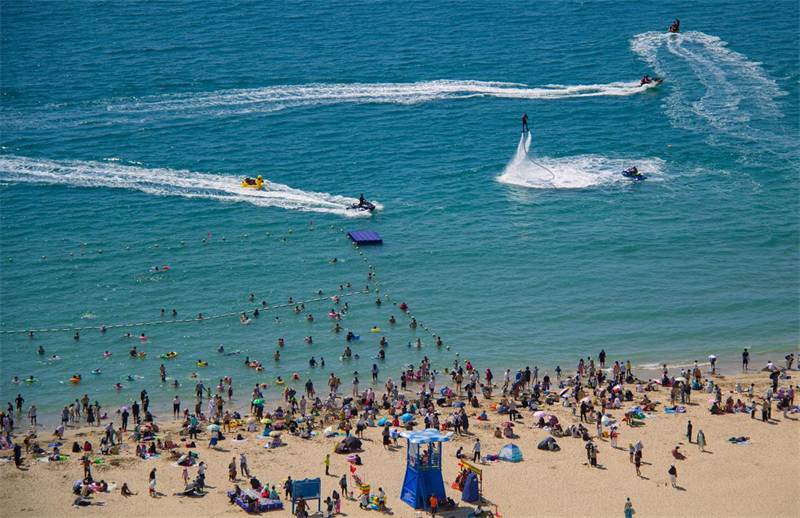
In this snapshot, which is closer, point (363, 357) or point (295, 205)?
point (363, 357)

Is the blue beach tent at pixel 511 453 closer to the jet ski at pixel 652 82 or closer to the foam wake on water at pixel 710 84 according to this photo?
the foam wake on water at pixel 710 84

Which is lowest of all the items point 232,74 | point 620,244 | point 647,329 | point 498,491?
point 498,491

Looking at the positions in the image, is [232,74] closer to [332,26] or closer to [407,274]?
[332,26]

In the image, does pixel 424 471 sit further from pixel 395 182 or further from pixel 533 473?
pixel 395 182

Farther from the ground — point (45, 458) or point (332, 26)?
point (332, 26)

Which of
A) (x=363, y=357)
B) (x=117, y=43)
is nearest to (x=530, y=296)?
(x=363, y=357)

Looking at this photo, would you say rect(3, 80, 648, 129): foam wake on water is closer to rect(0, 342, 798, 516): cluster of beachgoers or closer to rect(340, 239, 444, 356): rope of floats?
rect(340, 239, 444, 356): rope of floats

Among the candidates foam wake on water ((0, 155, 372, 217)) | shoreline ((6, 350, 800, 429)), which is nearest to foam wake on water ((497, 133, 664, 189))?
foam wake on water ((0, 155, 372, 217))
